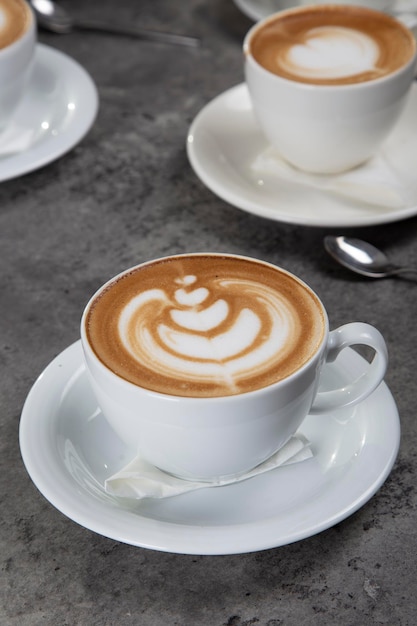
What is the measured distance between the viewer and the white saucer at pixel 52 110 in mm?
1297

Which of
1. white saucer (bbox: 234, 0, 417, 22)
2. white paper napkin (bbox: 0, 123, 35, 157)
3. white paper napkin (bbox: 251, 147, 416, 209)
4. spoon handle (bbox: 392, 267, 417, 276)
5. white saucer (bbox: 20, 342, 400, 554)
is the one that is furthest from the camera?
white saucer (bbox: 234, 0, 417, 22)

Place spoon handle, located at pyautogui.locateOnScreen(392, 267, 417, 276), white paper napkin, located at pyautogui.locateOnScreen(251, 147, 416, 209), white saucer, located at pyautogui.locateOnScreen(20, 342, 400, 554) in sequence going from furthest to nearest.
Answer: white paper napkin, located at pyautogui.locateOnScreen(251, 147, 416, 209), spoon handle, located at pyautogui.locateOnScreen(392, 267, 417, 276), white saucer, located at pyautogui.locateOnScreen(20, 342, 400, 554)

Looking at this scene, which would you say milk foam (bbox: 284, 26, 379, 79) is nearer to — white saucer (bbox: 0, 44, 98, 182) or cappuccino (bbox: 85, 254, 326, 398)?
white saucer (bbox: 0, 44, 98, 182)

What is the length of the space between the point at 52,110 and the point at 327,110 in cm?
48

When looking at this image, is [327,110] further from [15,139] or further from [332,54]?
[15,139]

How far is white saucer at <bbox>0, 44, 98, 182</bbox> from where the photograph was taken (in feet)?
4.25

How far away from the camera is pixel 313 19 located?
137 centimetres

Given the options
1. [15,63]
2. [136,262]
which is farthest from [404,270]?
[15,63]

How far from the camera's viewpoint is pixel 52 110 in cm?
146

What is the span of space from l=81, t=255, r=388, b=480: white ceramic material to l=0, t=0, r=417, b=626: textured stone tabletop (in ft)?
0.30

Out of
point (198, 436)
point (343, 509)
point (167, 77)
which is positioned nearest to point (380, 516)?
point (343, 509)

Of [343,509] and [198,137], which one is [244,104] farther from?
[343,509]

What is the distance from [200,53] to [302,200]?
0.54 m

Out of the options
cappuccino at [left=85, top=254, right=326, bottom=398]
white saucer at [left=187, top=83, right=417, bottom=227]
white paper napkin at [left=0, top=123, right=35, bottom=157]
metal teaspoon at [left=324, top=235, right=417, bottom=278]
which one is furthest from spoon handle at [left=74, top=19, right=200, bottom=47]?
cappuccino at [left=85, top=254, right=326, bottom=398]
